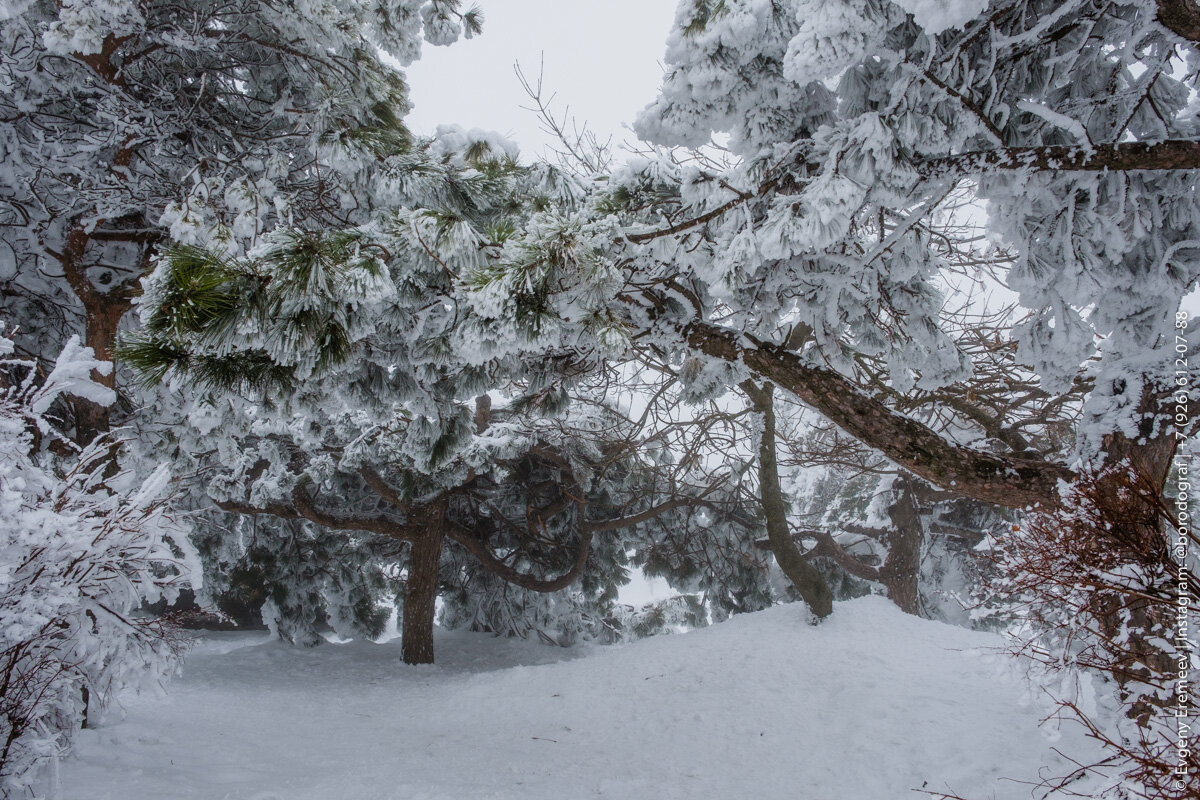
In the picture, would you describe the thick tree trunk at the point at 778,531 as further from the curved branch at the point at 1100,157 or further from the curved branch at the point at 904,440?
the curved branch at the point at 1100,157

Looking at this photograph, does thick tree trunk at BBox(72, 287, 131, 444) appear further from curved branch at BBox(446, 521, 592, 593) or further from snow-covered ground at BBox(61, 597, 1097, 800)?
curved branch at BBox(446, 521, 592, 593)

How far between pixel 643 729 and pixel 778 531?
10.8 feet

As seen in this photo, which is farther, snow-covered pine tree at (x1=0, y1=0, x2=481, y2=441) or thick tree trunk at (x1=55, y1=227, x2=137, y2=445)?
thick tree trunk at (x1=55, y1=227, x2=137, y2=445)

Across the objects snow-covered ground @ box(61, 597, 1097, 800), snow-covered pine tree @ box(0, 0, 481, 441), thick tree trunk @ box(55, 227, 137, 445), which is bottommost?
snow-covered ground @ box(61, 597, 1097, 800)

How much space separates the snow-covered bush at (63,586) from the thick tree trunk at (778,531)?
5389mm

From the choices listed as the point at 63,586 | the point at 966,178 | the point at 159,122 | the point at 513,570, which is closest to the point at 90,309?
the point at 159,122

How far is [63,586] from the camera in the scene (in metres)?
2.15

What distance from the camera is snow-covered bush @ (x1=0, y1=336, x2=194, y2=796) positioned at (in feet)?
6.68

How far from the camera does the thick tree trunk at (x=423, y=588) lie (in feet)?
26.1

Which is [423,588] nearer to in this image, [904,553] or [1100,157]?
[904,553]

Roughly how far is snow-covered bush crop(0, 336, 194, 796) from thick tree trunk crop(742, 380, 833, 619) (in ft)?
17.7

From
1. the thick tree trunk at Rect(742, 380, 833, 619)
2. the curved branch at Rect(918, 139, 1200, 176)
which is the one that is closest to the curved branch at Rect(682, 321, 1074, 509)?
the curved branch at Rect(918, 139, 1200, 176)

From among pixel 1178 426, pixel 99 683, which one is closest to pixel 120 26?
pixel 99 683

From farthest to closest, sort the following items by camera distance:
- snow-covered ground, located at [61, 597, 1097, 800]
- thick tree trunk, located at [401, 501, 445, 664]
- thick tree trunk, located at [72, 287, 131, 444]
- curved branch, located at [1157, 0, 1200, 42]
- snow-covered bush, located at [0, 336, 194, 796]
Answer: thick tree trunk, located at [401, 501, 445, 664] < thick tree trunk, located at [72, 287, 131, 444] < snow-covered ground, located at [61, 597, 1097, 800] < curved branch, located at [1157, 0, 1200, 42] < snow-covered bush, located at [0, 336, 194, 796]
